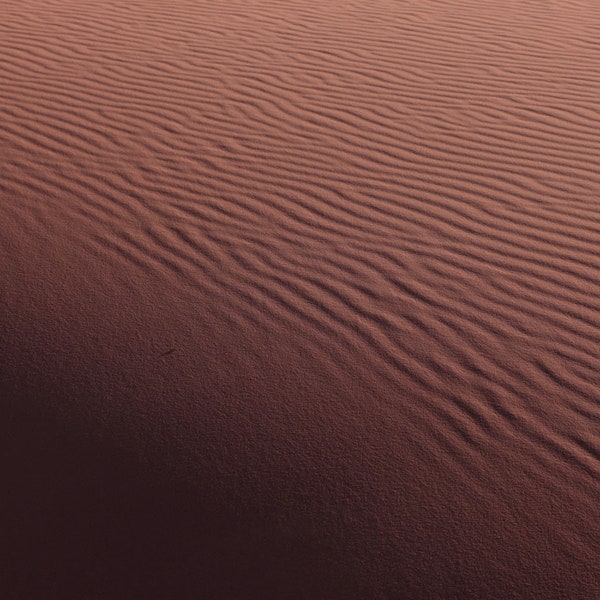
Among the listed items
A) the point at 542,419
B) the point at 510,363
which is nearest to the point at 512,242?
the point at 510,363

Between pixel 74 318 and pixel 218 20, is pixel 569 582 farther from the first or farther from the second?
pixel 218 20

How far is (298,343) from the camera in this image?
10.7 feet

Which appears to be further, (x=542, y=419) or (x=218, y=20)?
(x=218, y=20)

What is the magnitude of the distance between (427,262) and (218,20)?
551cm

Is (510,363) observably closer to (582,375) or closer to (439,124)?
(582,375)

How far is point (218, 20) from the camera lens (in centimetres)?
841

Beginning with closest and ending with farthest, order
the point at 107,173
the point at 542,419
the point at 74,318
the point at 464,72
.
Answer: the point at 542,419
the point at 74,318
the point at 107,173
the point at 464,72

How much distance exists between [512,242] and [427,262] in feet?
1.68

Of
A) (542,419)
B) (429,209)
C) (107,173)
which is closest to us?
(542,419)

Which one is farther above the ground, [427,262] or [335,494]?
[427,262]

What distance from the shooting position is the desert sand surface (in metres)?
2.47

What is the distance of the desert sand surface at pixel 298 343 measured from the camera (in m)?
2.47

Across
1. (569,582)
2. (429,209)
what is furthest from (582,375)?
(429,209)

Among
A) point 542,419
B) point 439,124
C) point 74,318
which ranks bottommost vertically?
point 74,318
